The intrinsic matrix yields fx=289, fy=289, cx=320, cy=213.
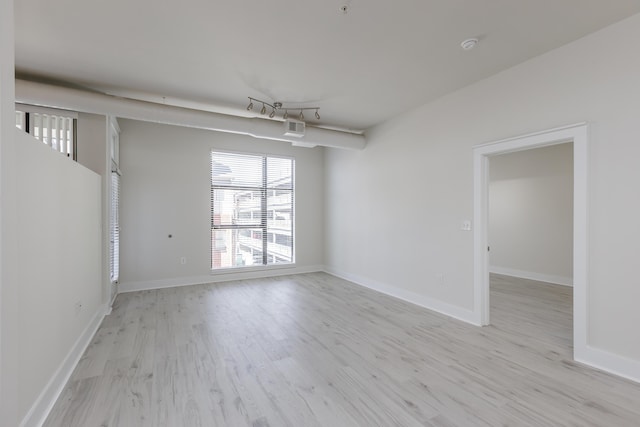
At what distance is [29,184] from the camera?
6.00 feet

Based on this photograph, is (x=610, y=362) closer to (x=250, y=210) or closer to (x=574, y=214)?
(x=574, y=214)

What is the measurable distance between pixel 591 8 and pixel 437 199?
2368mm

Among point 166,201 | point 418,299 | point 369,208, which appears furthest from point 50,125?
point 418,299

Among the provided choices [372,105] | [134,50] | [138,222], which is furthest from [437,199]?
[138,222]

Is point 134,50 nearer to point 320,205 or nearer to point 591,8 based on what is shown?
point 591,8

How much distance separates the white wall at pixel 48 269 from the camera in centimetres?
172

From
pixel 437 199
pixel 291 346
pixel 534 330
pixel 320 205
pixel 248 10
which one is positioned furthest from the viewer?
pixel 320 205

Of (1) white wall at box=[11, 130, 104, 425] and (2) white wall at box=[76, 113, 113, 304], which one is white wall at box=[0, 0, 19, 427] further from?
(2) white wall at box=[76, 113, 113, 304]

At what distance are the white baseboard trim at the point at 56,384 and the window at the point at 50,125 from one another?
6.95 feet

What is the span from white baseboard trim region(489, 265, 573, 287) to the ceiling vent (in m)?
5.34

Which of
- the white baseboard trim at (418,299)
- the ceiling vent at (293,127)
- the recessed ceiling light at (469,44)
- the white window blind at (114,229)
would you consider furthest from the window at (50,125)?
the white baseboard trim at (418,299)

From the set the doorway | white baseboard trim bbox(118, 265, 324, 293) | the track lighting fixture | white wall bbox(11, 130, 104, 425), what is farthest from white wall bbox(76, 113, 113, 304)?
the doorway

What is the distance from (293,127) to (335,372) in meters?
3.36

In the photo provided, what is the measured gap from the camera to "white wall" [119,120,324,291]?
504cm
